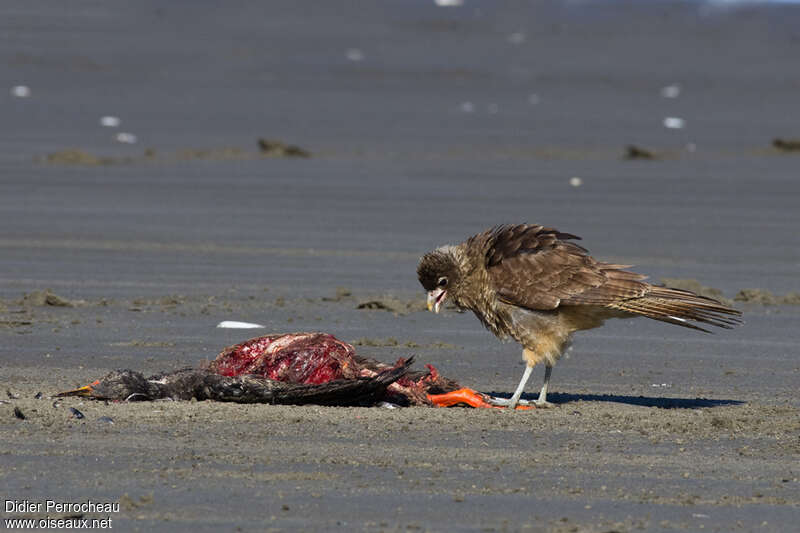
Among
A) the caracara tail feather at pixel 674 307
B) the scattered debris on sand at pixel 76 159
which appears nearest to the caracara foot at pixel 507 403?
the caracara tail feather at pixel 674 307

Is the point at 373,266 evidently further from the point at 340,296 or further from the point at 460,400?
the point at 460,400

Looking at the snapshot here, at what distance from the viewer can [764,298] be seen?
12.9 meters

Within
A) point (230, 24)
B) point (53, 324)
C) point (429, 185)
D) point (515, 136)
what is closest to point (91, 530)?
point (53, 324)

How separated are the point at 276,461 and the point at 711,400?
3555mm

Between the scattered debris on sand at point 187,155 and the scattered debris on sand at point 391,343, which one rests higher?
the scattered debris on sand at point 187,155

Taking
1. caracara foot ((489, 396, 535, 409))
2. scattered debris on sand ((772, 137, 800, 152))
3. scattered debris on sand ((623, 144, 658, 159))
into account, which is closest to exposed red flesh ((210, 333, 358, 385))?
caracara foot ((489, 396, 535, 409))

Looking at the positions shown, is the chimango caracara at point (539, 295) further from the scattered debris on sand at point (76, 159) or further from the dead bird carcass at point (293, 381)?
the scattered debris on sand at point (76, 159)

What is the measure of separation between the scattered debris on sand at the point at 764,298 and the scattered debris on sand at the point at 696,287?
162 millimetres

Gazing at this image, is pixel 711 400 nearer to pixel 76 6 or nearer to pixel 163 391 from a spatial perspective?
pixel 163 391

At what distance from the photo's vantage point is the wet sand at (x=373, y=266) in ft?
21.0

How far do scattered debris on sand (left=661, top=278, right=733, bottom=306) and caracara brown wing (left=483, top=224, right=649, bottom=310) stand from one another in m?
4.11

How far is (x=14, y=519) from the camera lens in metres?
5.70

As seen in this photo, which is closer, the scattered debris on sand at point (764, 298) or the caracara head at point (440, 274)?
the caracara head at point (440, 274)

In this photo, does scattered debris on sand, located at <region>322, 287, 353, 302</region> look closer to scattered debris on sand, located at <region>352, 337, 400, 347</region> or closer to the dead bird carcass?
scattered debris on sand, located at <region>352, 337, 400, 347</region>
